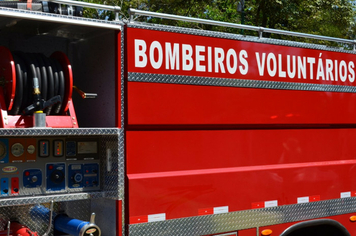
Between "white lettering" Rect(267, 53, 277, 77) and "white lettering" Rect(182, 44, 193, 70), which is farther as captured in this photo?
"white lettering" Rect(267, 53, 277, 77)

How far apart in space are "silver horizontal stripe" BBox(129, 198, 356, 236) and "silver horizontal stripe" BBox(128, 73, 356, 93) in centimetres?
117

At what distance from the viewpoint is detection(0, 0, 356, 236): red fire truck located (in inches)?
148

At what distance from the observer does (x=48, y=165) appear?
3.87 meters

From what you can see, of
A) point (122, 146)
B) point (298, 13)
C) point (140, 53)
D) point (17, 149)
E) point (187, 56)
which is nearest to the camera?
point (17, 149)

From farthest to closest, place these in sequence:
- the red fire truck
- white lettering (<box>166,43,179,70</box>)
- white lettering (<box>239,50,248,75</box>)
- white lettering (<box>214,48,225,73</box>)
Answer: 1. white lettering (<box>239,50,248,75</box>)
2. white lettering (<box>214,48,225,73</box>)
3. white lettering (<box>166,43,179,70</box>)
4. the red fire truck

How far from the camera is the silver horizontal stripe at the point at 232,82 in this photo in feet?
13.4

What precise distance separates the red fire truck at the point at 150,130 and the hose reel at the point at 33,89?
0.01 meters

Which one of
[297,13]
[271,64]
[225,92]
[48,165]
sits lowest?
[48,165]

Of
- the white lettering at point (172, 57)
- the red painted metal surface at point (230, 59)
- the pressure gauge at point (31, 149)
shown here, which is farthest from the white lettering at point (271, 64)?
the pressure gauge at point (31, 149)

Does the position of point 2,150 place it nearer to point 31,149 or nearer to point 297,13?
point 31,149

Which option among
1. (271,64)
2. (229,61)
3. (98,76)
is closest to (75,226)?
(98,76)

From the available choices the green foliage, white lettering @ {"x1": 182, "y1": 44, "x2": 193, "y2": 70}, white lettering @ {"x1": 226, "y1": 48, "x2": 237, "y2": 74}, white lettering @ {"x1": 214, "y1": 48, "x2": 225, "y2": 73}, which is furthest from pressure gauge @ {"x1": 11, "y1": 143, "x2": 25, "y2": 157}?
the green foliage

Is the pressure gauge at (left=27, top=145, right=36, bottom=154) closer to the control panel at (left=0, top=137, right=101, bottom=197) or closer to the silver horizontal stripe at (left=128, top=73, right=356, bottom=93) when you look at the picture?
the control panel at (left=0, top=137, right=101, bottom=197)

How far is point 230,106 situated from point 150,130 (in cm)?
89
